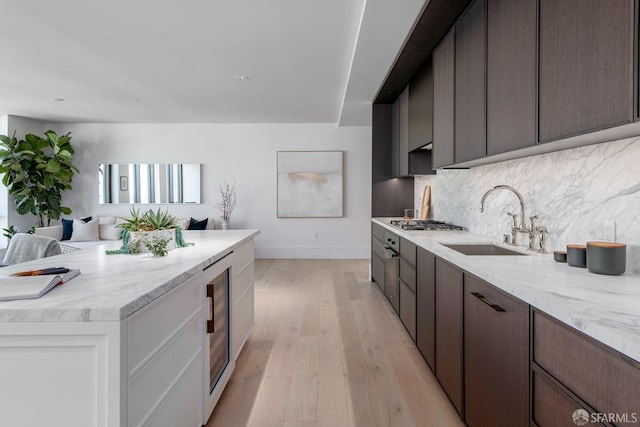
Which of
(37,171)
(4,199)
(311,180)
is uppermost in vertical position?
(37,171)

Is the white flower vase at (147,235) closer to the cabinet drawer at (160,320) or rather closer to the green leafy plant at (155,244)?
the green leafy plant at (155,244)

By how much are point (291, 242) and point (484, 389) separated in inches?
212

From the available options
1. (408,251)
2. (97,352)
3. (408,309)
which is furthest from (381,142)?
(97,352)

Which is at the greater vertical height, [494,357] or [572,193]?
[572,193]

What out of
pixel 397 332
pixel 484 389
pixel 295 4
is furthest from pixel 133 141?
pixel 484 389

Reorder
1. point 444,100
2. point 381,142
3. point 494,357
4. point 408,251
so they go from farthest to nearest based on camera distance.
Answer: point 381,142 → point 408,251 → point 444,100 → point 494,357

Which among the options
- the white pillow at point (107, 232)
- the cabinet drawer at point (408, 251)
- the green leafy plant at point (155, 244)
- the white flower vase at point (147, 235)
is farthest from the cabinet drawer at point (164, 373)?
the white pillow at point (107, 232)

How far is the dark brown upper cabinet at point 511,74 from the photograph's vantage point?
5.11ft

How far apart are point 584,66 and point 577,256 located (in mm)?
746

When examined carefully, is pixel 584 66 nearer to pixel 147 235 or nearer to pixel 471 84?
pixel 471 84

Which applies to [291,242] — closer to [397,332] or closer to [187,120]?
[187,120]

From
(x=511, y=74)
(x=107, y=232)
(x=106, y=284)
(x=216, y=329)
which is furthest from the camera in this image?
(x=107, y=232)

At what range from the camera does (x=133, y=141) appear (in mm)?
6641

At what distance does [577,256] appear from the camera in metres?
1.46
